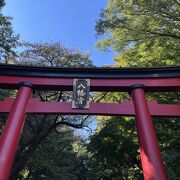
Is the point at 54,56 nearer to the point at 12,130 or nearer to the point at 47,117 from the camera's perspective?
the point at 47,117

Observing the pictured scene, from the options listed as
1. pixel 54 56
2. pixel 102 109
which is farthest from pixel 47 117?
pixel 102 109

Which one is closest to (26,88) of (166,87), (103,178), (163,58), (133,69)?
(133,69)

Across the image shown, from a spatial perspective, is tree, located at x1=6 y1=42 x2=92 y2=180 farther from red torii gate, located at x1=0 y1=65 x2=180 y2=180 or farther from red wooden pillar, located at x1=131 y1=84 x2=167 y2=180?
red wooden pillar, located at x1=131 y1=84 x2=167 y2=180

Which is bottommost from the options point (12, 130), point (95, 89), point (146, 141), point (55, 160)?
point (146, 141)

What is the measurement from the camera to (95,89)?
9.44 meters

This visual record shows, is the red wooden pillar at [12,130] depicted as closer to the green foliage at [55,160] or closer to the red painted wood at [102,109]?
the red painted wood at [102,109]

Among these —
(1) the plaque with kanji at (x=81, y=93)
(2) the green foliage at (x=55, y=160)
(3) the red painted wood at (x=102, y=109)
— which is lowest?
(3) the red painted wood at (x=102, y=109)

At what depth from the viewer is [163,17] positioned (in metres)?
A: 13.0

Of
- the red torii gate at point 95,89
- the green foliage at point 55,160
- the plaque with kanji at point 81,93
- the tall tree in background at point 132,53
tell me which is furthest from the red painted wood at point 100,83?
the green foliage at point 55,160

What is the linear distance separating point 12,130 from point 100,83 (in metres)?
3.16

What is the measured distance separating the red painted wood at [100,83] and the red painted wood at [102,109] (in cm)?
69

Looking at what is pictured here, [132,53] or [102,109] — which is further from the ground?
[132,53]

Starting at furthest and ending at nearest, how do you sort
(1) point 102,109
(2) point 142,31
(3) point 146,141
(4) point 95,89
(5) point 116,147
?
(2) point 142,31, (5) point 116,147, (4) point 95,89, (1) point 102,109, (3) point 146,141

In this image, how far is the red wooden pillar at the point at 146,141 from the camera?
688 cm
